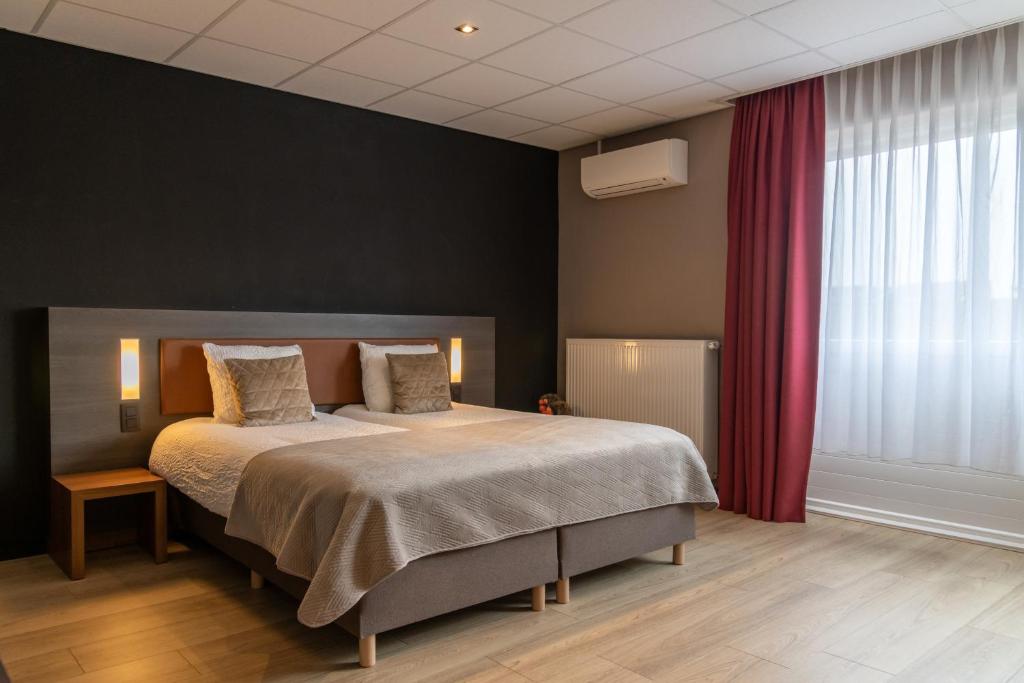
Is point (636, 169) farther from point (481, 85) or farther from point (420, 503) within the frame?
point (420, 503)

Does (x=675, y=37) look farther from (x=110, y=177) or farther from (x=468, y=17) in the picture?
(x=110, y=177)

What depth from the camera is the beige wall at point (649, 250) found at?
488 centimetres

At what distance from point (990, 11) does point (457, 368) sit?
3461mm

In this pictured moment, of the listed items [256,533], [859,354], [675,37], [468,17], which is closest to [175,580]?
[256,533]

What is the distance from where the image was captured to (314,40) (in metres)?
3.68

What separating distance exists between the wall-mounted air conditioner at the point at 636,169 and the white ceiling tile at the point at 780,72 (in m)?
0.64

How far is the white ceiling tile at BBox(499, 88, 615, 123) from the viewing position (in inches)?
178

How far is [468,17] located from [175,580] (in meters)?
2.80

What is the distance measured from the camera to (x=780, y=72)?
13.6 ft

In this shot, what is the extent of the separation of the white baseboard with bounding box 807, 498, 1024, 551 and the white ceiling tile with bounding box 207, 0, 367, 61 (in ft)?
11.9

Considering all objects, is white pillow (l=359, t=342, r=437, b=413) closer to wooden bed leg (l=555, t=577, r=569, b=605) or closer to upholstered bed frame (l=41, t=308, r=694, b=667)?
upholstered bed frame (l=41, t=308, r=694, b=667)

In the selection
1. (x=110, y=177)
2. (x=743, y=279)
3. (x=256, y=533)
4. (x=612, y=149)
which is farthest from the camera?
(x=612, y=149)

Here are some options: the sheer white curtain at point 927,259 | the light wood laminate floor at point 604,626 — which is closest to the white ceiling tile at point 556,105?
the sheer white curtain at point 927,259

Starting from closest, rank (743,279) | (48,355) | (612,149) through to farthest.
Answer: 1. (48,355)
2. (743,279)
3. (612,149)
